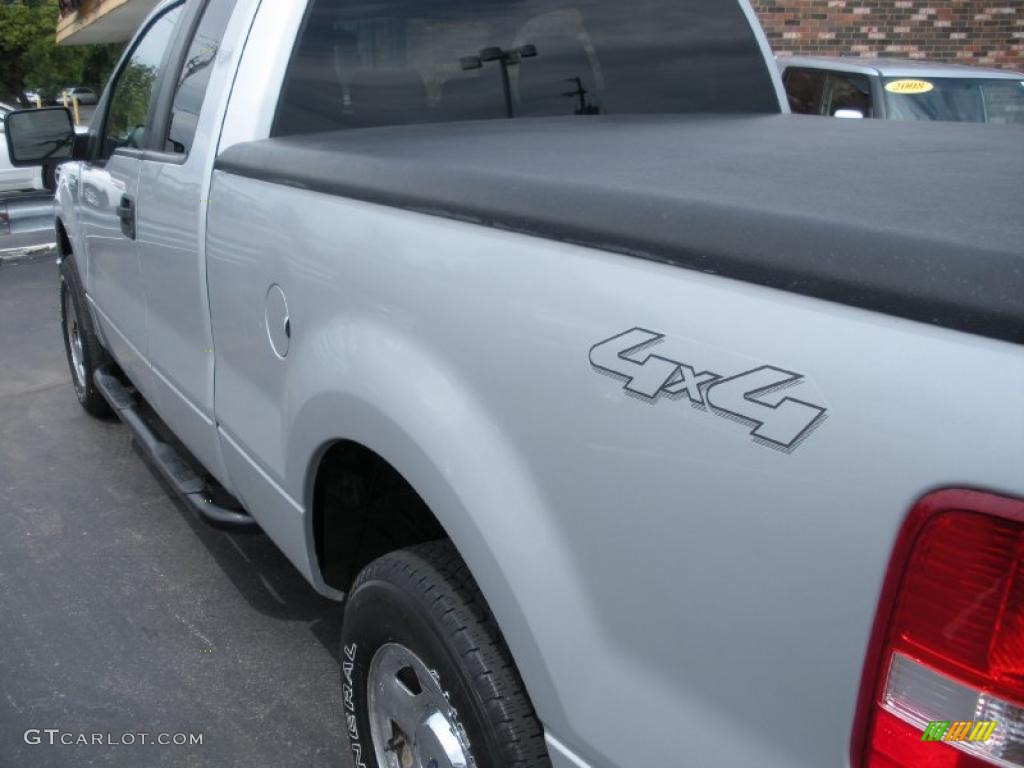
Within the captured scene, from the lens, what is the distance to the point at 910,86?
26.2 ft

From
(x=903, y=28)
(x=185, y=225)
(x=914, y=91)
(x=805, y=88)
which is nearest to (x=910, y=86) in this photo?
(x=914, y=91)

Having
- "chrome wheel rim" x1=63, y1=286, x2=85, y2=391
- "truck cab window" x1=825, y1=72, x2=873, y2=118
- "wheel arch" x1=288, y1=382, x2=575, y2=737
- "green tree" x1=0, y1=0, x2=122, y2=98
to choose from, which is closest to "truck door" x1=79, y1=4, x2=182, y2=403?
"chrome wheel rim" x1=63, y1=286, x2=85, y2=391

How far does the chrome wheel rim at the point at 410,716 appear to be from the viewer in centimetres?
187

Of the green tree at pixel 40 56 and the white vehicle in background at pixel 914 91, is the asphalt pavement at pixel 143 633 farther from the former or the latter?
the green tree at pixel 40 56

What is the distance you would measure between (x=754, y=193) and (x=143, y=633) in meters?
2.65

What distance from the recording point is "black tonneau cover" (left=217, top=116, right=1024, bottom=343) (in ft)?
3.60

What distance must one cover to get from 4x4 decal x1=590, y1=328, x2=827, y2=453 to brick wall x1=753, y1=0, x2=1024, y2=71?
41.0ft

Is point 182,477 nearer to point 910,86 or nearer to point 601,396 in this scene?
point 601,396

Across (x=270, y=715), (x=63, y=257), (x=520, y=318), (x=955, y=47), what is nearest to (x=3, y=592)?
(x=270, y=715)

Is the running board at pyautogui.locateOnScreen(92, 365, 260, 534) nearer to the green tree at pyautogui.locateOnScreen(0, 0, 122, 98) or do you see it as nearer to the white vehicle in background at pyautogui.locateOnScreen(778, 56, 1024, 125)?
the white vehicle in background at pyautogui.locateOnScreen(778, 56, 1024, 125)

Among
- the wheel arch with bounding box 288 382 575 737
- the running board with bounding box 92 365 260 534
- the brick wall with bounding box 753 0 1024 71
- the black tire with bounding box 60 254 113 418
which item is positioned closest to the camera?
the wheel arch with bounding box 288 382 575 737

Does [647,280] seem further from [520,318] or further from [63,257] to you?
[63,257]

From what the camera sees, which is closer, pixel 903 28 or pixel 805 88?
pixel 805 88

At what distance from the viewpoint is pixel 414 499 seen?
87.0 inches
